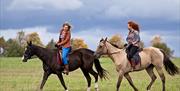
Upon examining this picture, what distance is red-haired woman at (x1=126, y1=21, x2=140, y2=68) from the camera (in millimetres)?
14117

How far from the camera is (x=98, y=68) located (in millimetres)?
16312

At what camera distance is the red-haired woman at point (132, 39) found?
556 inches

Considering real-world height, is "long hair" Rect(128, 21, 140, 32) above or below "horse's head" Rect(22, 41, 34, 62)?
above

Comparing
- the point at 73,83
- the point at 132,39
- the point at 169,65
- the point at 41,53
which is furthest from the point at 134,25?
the point at 73,83

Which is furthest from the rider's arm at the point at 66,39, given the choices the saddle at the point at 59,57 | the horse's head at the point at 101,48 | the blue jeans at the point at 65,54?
the horse's head at the point at 101,48

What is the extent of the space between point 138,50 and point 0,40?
108 m

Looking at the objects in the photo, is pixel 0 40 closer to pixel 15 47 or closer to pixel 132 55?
pixel 15 47

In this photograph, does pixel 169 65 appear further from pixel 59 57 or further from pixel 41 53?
pixel 41 53

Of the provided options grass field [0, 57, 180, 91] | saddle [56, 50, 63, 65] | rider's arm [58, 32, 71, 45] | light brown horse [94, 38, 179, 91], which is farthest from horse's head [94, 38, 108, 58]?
grass field [0, 57, 180, 91]

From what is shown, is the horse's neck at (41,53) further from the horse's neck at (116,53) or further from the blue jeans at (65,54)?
the horse's neck at (116,53)

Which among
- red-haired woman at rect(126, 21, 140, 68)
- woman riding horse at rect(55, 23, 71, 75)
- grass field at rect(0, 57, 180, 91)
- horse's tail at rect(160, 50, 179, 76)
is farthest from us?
grass field at rect(0, 57, 180, 91)

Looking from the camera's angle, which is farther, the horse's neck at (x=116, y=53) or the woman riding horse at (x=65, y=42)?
the woman riding horse at (x=65, y=42)

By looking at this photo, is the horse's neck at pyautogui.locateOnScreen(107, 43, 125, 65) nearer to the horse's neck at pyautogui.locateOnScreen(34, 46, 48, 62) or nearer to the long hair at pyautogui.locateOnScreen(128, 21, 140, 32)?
the long hair at pyautogui.locateOnScreen(128, 21, 140, 32)

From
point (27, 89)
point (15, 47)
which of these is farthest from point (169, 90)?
point (15, 47)
